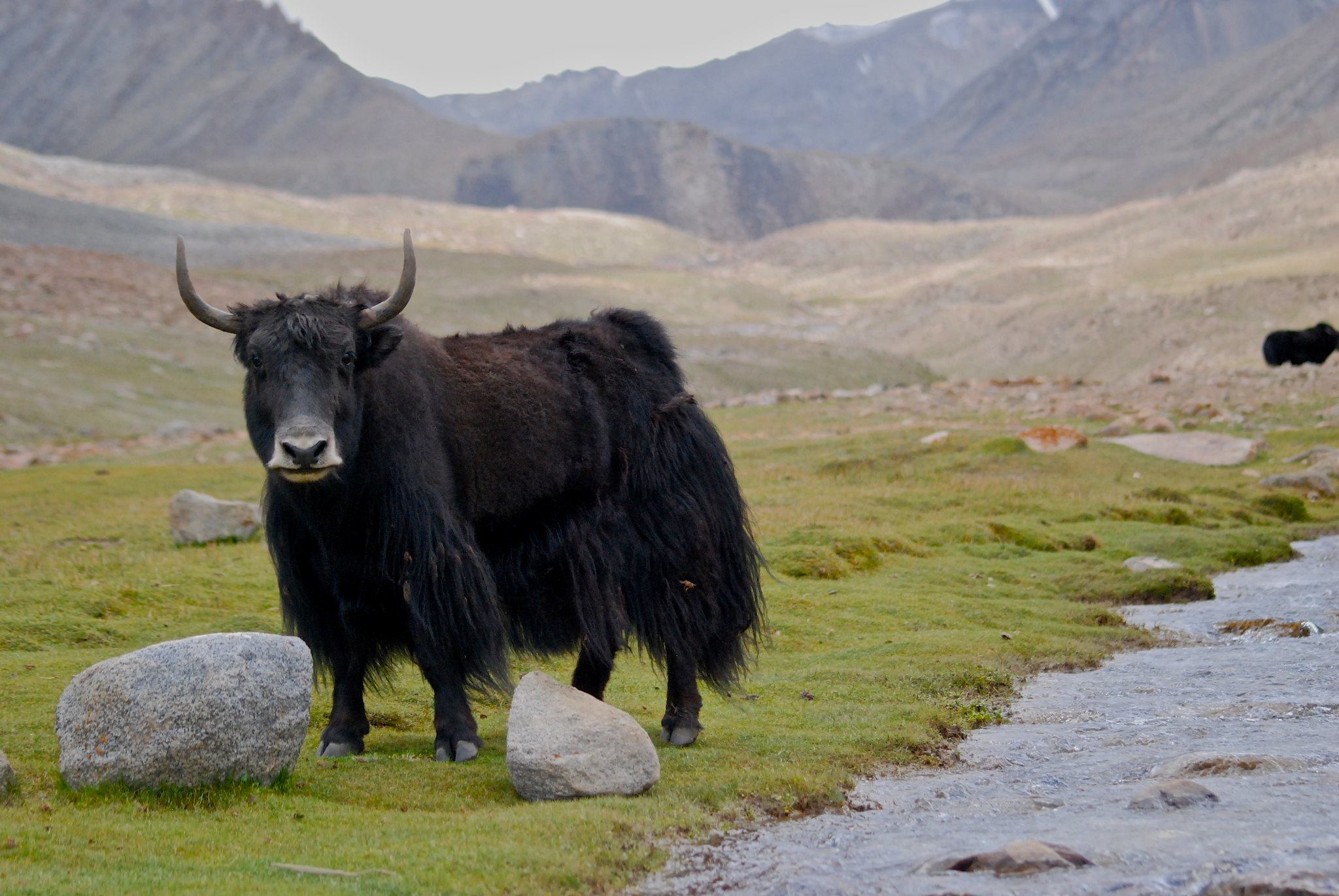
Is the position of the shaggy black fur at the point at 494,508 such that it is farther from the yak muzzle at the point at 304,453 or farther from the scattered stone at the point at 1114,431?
the scattered stone at the point at 1114,431

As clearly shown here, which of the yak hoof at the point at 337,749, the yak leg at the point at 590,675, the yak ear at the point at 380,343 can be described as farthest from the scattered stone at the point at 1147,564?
the yak ear at the point at 380,343

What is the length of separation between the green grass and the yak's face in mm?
1393

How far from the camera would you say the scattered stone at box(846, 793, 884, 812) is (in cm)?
565

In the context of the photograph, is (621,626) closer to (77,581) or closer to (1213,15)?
(77,581)

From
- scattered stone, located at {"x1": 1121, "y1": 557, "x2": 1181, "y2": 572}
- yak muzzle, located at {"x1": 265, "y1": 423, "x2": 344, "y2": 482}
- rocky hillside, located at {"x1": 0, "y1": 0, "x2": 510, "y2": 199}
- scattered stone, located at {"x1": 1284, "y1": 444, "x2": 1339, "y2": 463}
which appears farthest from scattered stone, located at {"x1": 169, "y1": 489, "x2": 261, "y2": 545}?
rocky hillside, located at {"x1": 0, "y1": 0, "x2": 510, "y2": 199}

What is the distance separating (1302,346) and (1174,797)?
85.3 feet

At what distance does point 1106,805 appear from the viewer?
18.1ft

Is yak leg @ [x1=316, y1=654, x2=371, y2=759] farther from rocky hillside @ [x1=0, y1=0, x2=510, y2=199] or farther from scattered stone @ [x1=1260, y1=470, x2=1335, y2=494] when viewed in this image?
rocky hillside @ [x1=0, y1=0, x2=510, y2=199]

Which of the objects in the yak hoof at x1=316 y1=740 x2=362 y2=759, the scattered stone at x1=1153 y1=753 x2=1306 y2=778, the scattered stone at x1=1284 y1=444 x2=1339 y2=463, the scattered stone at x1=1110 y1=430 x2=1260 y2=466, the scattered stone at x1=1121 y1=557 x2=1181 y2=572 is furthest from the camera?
the scattered stone at x1=1110 y1=430 x2=1260 y2=466

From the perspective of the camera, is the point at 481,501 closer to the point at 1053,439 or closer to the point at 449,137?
the point at 1053,439

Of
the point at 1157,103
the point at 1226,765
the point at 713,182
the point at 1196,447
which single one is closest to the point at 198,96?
the point at 713,182

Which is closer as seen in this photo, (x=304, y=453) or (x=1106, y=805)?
(x=304, y=453)

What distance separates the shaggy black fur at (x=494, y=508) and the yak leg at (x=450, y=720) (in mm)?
11

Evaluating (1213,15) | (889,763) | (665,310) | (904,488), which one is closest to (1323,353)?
(904,488)
